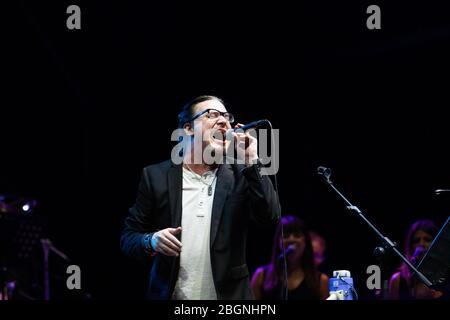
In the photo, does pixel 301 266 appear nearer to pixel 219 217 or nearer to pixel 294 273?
pixel 294 273

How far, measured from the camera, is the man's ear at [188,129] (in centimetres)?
348

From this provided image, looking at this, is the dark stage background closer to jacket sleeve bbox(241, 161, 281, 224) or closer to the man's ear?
the man's ear

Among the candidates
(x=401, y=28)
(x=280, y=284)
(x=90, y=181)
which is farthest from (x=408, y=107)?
(x=90, y=181)

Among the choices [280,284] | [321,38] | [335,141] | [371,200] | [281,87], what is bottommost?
[280,284]

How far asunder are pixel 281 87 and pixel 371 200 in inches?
57.6

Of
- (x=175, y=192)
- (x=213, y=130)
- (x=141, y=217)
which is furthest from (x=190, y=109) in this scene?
(x=141, y=217)

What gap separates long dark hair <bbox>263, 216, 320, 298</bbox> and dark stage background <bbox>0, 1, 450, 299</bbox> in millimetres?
1207

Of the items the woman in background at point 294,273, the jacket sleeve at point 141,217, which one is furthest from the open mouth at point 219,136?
the woman in background at point 294,273

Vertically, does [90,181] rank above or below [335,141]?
below

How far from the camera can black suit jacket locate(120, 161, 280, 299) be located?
295 centimetres

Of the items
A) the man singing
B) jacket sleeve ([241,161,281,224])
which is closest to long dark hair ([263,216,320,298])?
the man singing

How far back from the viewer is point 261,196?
2.97 metres
